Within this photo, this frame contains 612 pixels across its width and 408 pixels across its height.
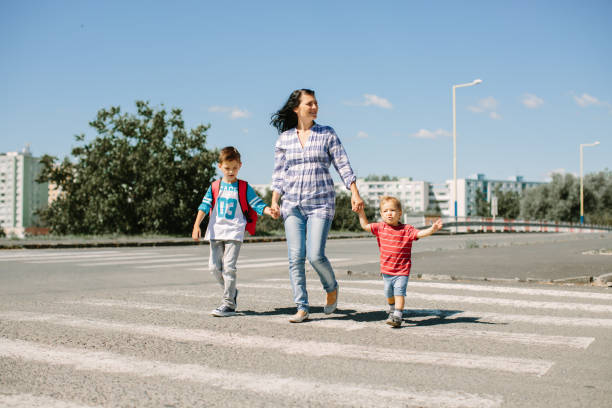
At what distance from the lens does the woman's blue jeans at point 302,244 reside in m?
5.39

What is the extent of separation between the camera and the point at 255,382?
3406 millimetres

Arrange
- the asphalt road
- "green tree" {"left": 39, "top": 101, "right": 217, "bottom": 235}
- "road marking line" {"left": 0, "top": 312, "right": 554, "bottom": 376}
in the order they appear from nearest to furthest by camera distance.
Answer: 1. the asphalt road
2. "road marking line" {"left": 0, "top": 312, "right": 554, "bottom": 376}
3. "green tree" {"left": 39, "top": 101, "right": 217, "bottom": 235}

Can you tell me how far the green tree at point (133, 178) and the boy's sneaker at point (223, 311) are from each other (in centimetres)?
2453

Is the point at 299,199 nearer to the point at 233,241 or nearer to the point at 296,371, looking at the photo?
the point at 233,241

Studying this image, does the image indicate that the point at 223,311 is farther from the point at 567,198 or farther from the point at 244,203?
the point at 567,198

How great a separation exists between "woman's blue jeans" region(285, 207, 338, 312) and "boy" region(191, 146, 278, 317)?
47 cm

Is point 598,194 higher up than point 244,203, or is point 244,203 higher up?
point 598,194

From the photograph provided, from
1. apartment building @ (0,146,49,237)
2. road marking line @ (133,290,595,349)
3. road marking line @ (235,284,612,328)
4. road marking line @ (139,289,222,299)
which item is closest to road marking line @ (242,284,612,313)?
road marking line @ (235,284,612,328)

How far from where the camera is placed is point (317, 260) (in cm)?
545

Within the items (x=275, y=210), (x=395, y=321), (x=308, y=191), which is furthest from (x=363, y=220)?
(x=395, y=321)

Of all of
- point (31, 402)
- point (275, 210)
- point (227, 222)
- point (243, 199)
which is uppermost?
point (243, 199)

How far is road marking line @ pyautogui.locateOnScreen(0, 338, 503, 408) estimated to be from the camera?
10.1 feet

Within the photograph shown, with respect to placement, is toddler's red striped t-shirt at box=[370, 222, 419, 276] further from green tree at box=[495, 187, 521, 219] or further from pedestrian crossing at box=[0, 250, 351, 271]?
green tree at box=[495, 187, 521, 219]

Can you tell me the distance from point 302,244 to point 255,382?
2.15 metres
